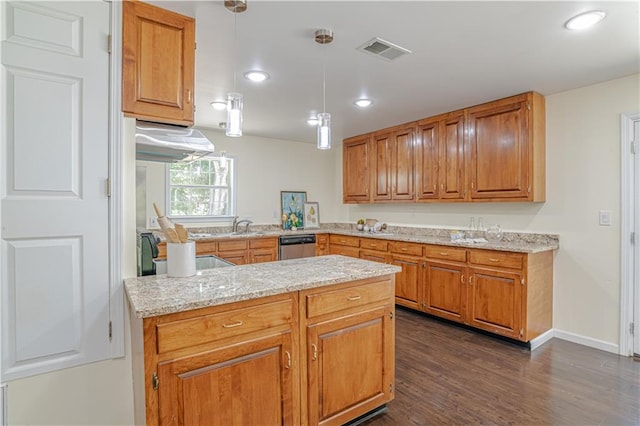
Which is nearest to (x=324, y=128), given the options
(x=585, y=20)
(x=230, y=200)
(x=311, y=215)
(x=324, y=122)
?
(x=324, y=122)

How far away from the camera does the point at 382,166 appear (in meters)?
4.73

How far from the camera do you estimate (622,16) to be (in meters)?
1.91

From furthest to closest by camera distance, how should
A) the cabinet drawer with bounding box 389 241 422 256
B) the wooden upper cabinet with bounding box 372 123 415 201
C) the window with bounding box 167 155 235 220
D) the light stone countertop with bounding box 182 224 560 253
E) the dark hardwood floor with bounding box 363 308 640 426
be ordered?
the window with bounding box 167 155 235 220 → the wooden upper cabinet with bounding box 372 123 415 201 → the cabinet drawer with bounding box 389 241 422 256 → the light stone countertop with bounding box 182 224 560 253 → the dark hardwood floor with bounding box 363 308 640 426

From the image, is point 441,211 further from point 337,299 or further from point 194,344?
point 194,344

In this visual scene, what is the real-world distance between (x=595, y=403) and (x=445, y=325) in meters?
1.50

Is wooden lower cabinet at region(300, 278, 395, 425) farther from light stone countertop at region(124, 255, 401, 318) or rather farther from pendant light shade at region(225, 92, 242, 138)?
pendant light shade at region(225, 92, 242, 138)

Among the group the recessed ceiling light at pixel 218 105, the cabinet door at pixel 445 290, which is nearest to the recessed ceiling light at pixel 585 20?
the cabinet door at pixel 445 290

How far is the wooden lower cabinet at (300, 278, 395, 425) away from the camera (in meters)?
1.66

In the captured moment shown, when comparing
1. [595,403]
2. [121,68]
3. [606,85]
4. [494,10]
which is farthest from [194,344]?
[606,85]

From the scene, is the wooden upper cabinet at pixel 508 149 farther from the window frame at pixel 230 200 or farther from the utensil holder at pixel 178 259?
the window frame at pixel 230 200

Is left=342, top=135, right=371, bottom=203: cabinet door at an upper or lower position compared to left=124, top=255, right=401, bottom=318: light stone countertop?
upper

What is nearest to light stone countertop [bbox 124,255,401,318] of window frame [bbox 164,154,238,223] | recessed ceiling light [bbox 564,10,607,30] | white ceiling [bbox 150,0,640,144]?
white ceiling [bbox 150,0,640,144]

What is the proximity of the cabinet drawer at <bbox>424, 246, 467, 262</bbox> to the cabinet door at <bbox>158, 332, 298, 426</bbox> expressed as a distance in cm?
244

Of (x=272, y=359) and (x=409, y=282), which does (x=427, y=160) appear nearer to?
(x=409, y=282)
